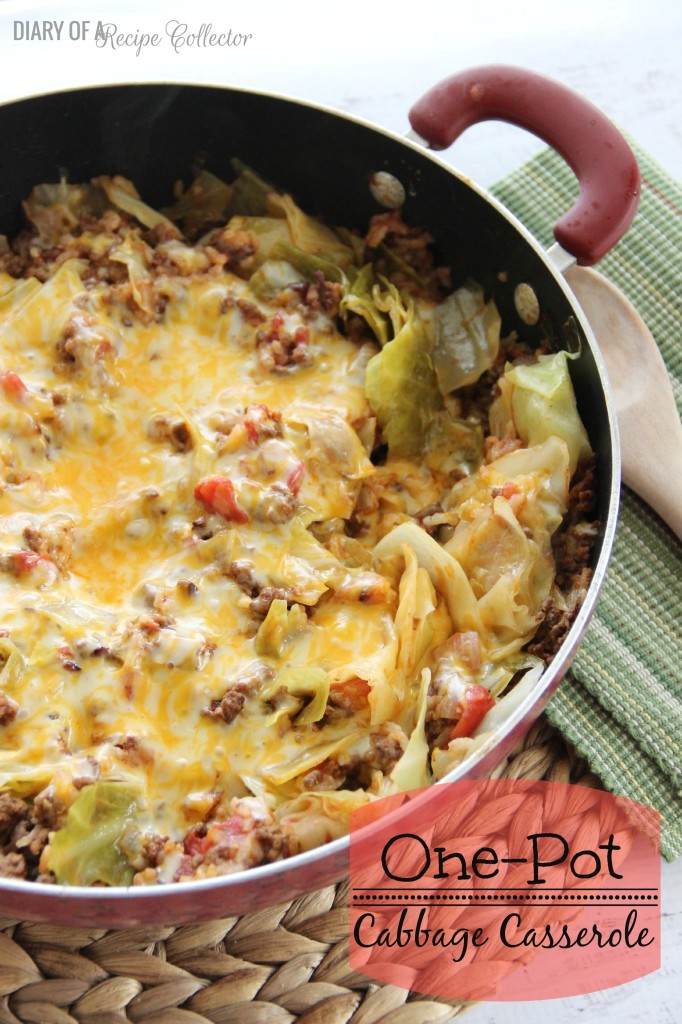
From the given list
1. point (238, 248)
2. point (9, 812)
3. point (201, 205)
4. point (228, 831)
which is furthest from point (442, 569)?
point (201, 205)

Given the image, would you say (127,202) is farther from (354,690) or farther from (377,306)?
(354,690)

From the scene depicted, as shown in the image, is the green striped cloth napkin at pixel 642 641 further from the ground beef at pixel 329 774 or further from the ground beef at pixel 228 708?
the ground beef at pixel 228 708

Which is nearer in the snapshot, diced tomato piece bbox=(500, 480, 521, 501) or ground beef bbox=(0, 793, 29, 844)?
ground beef bbox=(0, 793, 29, 844)

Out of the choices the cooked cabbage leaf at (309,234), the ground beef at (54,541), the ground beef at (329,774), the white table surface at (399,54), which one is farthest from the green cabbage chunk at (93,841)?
the white table surface at (399,54)

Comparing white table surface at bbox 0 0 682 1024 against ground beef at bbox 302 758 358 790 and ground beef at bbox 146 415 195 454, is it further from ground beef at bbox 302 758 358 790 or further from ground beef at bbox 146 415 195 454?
ground beef at bbox 302 758 358 790

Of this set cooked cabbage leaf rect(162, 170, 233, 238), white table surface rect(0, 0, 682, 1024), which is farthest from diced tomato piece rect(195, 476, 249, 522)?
white table surface rect(0, 0, 682, 1024)

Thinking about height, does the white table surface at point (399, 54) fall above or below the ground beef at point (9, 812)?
above
